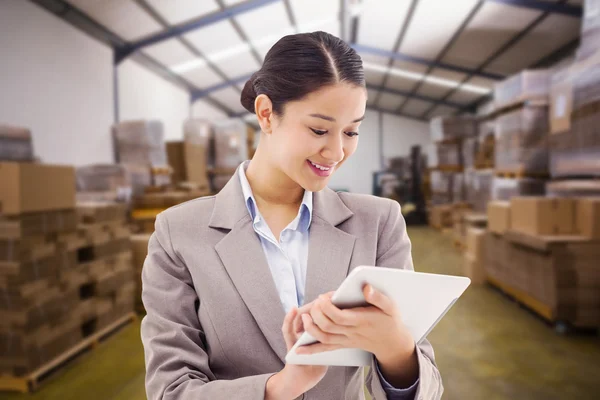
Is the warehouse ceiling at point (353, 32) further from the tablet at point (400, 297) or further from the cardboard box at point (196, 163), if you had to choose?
the tablet at point (400, 297)

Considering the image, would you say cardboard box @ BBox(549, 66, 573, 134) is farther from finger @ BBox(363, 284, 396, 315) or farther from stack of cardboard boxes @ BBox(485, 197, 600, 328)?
finger @ BBox(363, 284, 396, 315)

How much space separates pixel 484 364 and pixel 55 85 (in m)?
5.60

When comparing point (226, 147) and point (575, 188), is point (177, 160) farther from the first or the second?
point (575, 188)

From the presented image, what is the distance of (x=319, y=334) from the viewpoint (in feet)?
2.34

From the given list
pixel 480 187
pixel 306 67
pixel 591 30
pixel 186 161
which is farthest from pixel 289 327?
pixel 480 187

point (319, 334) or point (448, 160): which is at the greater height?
point (448, 160)

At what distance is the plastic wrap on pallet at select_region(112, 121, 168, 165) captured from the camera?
566 cm

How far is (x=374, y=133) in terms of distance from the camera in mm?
15711

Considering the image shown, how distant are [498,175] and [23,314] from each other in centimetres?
551

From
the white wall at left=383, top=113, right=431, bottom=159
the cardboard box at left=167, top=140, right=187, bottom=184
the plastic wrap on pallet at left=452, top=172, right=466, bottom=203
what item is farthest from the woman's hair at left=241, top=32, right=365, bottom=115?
the white wall at left=383, top=113, right=431, bottom=159

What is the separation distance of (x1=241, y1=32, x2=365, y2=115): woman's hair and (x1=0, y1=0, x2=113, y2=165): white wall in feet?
14.7

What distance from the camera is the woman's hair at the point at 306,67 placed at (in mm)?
910

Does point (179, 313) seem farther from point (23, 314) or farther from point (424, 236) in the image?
point (424, 236)

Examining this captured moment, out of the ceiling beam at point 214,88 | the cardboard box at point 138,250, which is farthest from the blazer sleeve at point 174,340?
the ceiling beam at point 214,88
